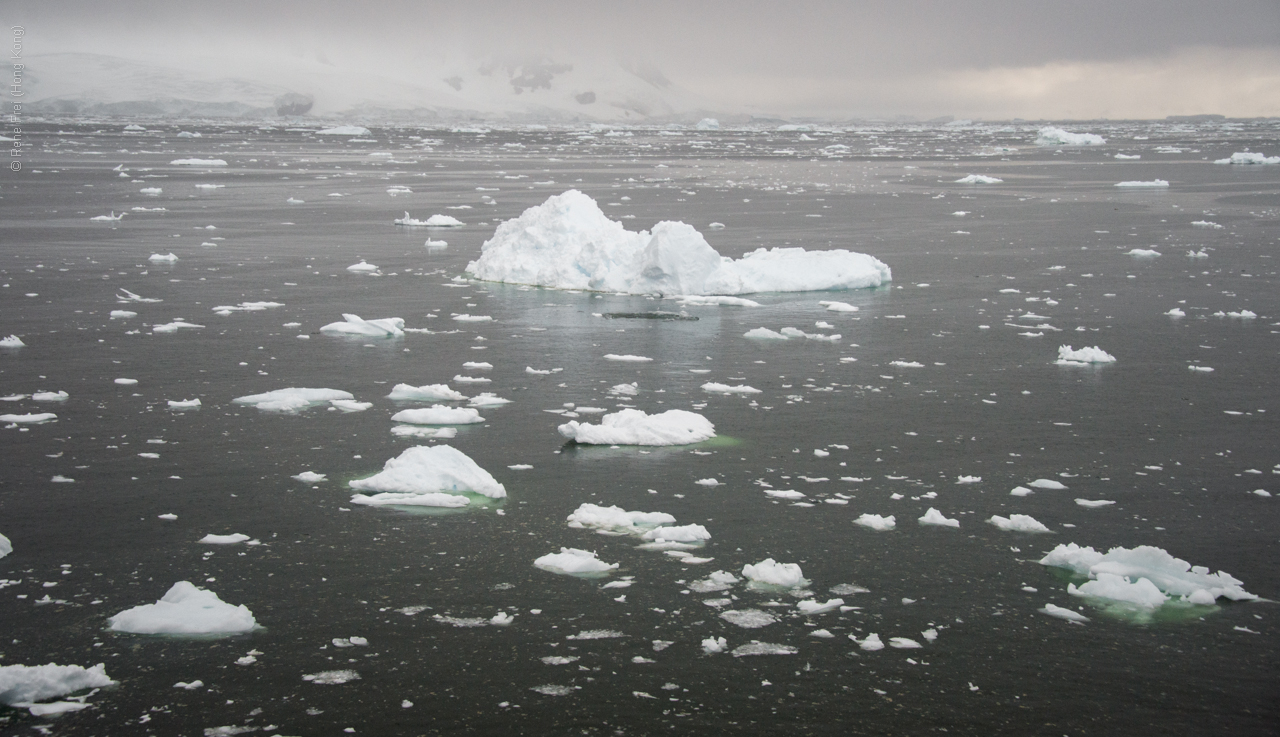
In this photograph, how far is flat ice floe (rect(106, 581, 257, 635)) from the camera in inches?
213

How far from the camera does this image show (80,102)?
377ft

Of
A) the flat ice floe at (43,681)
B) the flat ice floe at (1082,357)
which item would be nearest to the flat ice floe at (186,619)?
the flat ice floe at (43,681)

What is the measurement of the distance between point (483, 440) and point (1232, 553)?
4920 millimetres

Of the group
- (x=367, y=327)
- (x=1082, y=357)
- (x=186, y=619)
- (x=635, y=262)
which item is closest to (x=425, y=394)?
(x=367, y=327)

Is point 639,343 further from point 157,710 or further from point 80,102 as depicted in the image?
point 80,102

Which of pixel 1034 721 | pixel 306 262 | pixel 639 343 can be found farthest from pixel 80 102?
pixel 1034 721

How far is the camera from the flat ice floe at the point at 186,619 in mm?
5410

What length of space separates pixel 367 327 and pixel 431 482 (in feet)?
17.5

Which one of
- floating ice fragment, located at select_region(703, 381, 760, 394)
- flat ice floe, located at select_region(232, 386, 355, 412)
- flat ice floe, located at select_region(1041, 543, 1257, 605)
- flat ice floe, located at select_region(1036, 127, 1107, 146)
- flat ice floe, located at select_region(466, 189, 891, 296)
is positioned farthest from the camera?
flat ice floe, located at select_region(1036, 127, 1107, 146)

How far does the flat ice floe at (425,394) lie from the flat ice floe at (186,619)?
13.3ft

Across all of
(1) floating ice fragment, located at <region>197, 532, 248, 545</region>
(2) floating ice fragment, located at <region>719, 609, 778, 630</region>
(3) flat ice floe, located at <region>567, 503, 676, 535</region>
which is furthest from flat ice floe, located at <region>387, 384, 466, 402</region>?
(2) floating ice fragment, located at <region>719, 609, 778, 630</region>

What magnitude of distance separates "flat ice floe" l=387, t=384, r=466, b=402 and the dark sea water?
293 millimetres

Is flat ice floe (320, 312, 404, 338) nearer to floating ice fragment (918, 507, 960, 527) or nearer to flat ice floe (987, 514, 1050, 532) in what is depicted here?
floating ice fragment (918, 507, 960, 527)

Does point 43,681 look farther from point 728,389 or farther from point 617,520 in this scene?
point 728,389
